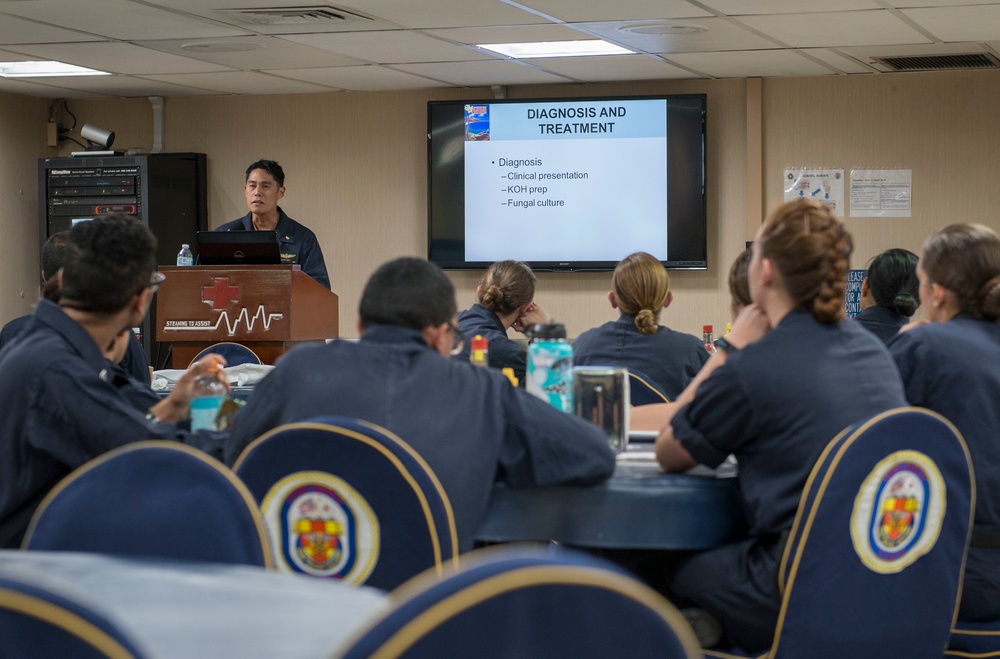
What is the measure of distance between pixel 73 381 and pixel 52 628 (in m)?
1.34

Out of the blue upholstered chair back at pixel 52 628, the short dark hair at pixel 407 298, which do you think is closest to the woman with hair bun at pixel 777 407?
the short dark hair at pixel 407 298

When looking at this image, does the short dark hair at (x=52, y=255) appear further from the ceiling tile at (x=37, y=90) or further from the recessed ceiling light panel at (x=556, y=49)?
the ceiling tile at (x=37, y=90)

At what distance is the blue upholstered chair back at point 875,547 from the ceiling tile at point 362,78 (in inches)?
212

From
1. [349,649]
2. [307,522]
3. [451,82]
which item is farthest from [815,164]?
[349,649]

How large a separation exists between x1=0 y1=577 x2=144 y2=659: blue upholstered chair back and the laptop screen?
13.8ft

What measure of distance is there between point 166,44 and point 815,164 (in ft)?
12.5

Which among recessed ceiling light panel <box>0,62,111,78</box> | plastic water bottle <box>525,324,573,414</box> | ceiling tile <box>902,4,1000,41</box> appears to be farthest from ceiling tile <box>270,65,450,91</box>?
plastic water bottle <box>525,324,573,414</box>

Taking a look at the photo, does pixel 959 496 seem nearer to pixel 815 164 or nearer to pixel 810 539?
pixel 810 539

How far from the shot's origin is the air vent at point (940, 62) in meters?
6.45

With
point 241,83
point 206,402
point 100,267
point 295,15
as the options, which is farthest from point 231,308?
point 241,83

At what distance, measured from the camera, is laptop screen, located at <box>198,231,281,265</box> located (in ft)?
16.4

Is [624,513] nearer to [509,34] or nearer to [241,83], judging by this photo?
[509,34]

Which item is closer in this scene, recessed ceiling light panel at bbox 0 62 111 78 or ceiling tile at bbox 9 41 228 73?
ceiling tile at bbox 9 41 228 73

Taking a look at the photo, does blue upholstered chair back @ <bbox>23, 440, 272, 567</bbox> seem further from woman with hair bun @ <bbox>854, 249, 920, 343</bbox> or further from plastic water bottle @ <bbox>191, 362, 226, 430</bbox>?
woman with hair bun @ <bbox>854, 249, 920, 343</bbox>
